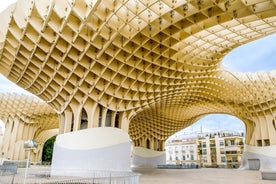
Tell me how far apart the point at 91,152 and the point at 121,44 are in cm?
1098

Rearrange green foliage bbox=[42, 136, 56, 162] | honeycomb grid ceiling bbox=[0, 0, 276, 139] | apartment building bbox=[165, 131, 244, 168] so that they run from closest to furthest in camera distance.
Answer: honeycomb grid ceiling bbox=[0, 0, 276, 139] < green foliage bbox=[42, 136, 56, 162] < apartment building bbox=[165, 131, 244, 168]

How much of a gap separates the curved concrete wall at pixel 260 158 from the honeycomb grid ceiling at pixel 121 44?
16099 mm

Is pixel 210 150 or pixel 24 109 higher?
pixel 24 109

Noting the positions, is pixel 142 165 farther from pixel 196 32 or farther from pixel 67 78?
pixel 196 32

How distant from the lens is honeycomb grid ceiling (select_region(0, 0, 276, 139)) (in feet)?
55.5

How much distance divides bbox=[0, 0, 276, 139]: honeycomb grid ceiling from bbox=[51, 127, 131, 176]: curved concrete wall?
11.9 feet

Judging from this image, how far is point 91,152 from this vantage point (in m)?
22.0

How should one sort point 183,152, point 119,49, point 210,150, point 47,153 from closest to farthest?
point 119,49 → point 47,153 → point 210,150 → point 183,152

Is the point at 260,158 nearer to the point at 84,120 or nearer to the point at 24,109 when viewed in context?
the point at 84,120

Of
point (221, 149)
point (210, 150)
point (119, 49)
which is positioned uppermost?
point (119, 49)

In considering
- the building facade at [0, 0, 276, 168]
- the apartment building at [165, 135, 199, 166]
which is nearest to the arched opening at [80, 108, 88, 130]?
the building facade at [0, 0, 276, 168]

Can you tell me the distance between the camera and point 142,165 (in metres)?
48.9

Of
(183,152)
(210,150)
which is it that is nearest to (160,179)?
(210,150)

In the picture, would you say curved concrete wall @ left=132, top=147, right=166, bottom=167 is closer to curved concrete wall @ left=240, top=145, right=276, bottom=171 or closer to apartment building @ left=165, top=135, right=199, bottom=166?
curved concrete wall @ left=240, top=145, right=276, bottom=171
